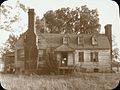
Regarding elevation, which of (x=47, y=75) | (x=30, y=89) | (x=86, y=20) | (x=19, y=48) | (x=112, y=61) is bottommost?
(x=30, y=89)

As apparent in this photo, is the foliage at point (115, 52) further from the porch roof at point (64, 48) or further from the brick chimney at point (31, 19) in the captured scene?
the brick chimney at point (31, 19)

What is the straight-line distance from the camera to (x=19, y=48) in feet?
5.52

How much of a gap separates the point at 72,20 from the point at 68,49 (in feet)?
0.82

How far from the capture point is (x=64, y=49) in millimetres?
1681

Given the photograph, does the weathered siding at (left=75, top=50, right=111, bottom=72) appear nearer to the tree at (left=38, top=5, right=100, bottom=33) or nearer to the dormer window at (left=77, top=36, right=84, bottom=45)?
the dormer window at (left=77, top=36, right=84, bottom=45)

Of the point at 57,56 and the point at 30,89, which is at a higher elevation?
the point at 57,56

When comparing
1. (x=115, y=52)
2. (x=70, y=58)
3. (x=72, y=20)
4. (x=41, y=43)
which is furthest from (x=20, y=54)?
(x=115, y=52)

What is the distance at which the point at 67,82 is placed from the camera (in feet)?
5.47

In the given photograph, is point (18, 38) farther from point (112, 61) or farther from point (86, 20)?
point (112, 61)

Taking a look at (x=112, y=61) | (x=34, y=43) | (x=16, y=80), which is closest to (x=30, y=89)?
(x=16, y=80)

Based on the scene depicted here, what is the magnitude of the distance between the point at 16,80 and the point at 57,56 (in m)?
0.39

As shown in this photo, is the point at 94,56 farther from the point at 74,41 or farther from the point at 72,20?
the point at 72,20

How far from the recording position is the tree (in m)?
1.71

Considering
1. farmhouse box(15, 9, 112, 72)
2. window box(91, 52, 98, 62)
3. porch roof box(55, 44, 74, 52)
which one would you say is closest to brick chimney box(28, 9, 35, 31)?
farmhouse box(15, 9, 112, 72)
